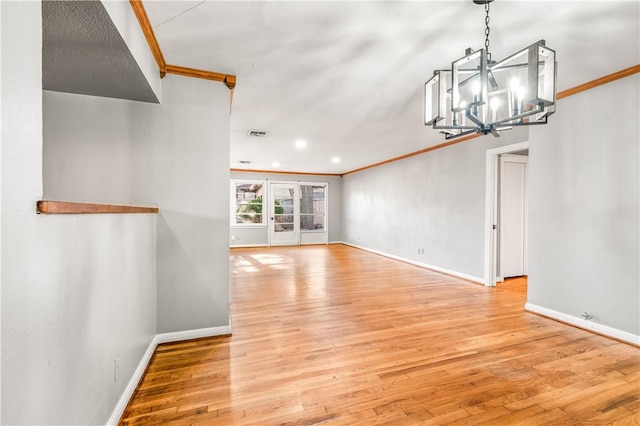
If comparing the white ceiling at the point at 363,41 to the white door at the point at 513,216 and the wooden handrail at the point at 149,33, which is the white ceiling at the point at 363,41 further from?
the white door at the point at 513,216

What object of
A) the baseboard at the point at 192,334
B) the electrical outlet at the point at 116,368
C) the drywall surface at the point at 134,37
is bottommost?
the baseboard at the point at 192,334

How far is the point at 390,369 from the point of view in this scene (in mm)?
2172

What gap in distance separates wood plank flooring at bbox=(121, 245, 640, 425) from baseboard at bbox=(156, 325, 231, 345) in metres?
0.07

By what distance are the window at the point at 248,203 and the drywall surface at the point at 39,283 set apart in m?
7.35

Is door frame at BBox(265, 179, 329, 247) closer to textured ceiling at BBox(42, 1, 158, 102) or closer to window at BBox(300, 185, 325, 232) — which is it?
window at BBox(300, 185, 325, 232)

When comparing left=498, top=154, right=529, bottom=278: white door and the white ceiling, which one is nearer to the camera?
the white ceiling

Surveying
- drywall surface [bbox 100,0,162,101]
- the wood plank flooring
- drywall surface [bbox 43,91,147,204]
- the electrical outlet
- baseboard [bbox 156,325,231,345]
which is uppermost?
drywall surface [bbox 100,0,162,101]

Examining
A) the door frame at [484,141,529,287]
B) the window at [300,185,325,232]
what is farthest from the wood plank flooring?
the window at [300,185,325,232]

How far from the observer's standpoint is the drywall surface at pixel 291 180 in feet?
29.0

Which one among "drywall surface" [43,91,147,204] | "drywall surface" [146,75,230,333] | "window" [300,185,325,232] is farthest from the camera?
"window" [300,185,325,232]

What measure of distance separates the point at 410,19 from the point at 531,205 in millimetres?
2753

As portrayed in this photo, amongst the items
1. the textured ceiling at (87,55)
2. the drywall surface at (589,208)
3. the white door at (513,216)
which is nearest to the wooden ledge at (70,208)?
the textured ceiling at (87,55)

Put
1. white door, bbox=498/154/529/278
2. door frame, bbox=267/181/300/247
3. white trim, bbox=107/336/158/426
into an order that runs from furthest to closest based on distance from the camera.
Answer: door frame, bbox=267/181/300/247
white door, bbox=498/154/529/278
white trim, bbox=107/336/158/426

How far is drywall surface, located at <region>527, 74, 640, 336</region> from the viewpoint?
262 centimetres
